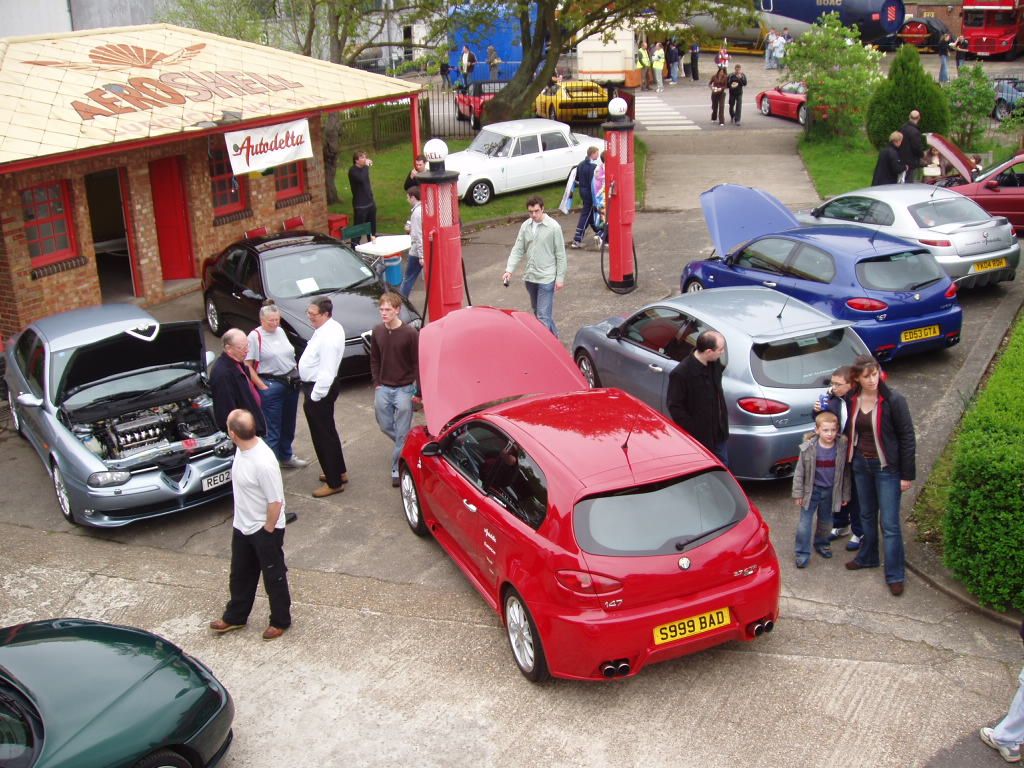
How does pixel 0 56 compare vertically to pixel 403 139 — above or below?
above

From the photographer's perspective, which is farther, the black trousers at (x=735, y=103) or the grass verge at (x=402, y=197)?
the black trousers at (x=735, y=103)

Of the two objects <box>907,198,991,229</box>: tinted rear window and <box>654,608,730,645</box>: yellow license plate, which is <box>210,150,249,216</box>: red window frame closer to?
<box>907,198,991,229</box>: tinted rear window

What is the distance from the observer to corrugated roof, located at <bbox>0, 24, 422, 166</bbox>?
1333cm

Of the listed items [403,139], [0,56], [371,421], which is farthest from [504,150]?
[371,421]

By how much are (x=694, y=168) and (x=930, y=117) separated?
5.20m

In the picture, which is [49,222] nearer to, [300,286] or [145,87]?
[145,87]

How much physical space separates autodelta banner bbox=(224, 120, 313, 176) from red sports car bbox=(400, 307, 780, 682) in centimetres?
946

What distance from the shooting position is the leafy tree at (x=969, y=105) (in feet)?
76.1

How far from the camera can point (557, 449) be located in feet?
23.3

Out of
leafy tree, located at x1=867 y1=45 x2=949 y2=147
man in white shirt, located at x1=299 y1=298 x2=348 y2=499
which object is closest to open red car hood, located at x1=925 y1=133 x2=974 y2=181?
leafy tree, located at x1=867 y1=45 x2=949 y2=147

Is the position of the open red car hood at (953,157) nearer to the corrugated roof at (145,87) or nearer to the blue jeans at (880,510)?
the corrugated roof at (145,87)

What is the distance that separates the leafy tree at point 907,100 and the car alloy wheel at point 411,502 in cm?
1723

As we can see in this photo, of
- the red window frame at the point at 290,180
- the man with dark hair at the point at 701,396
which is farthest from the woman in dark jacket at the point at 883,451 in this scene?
the red window frame at the point at 290,180

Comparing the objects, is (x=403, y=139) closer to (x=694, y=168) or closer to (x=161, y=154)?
(x=694, y=168)
